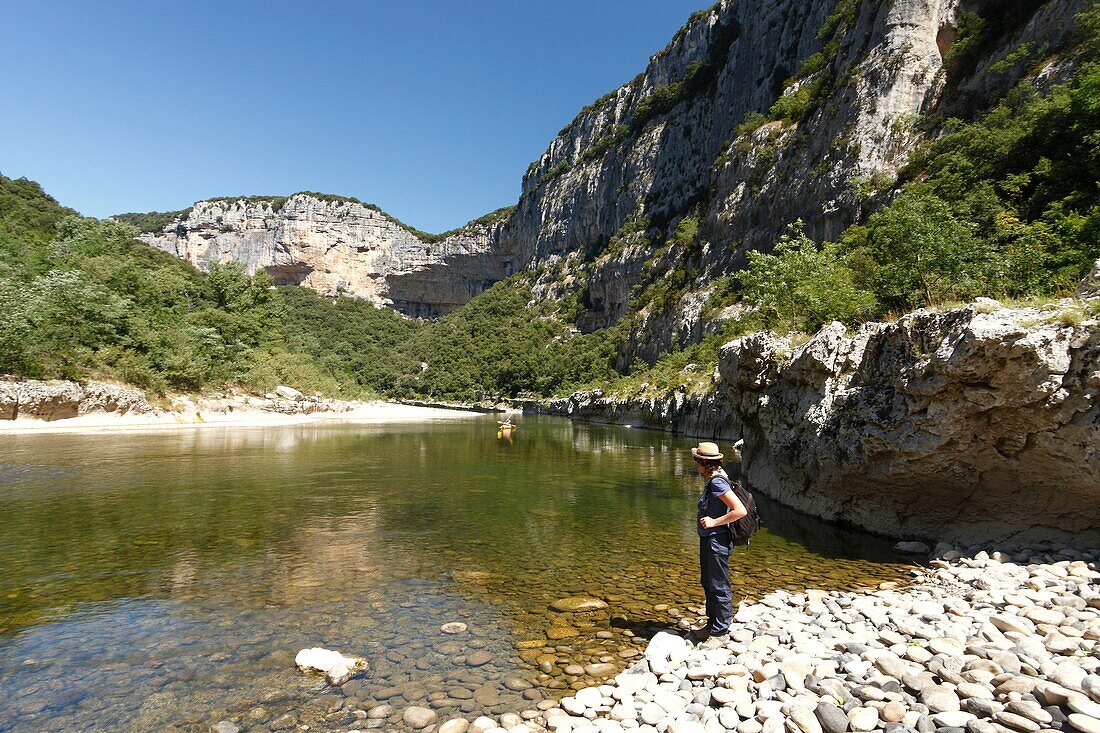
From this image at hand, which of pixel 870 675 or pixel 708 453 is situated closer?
pixel 870 675

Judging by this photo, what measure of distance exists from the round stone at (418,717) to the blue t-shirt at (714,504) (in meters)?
3.19

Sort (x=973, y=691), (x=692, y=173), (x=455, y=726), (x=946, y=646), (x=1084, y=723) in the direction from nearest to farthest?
1. (x=1084, y=723)
2. (x=973, y=691)
3. (x=455, y=726)
4. (x=946, y=646)
5. (x=692, y=173)

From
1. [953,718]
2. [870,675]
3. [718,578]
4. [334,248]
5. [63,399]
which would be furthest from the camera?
[334,248]

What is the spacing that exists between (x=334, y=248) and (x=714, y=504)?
192m

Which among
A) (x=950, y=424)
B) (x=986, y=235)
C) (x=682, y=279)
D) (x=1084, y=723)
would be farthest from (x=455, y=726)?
(x=682, y=279)

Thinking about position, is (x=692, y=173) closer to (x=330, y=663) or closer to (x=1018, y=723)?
(x=330, y=663)

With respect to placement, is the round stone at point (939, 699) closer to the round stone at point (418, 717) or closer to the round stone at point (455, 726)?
the round stone at point (455, 726)

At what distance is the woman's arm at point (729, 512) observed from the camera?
5582 mm

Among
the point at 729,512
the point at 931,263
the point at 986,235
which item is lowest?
the point at 729,512

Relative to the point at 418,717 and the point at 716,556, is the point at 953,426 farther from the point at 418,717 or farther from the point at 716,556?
the point at 418,717

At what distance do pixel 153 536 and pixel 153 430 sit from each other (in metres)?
31.4

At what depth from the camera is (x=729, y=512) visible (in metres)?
5.68

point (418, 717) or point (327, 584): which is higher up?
point (418, 717)

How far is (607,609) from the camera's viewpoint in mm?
7262
